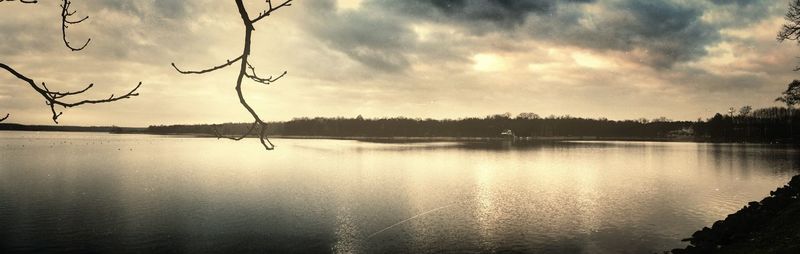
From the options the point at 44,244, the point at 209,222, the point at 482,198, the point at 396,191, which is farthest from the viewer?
the point at 396,191

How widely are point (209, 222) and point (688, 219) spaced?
2896cm

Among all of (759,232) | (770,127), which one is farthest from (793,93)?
(770,127)

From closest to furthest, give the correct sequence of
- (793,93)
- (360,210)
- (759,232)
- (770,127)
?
(759,232) < (360,210) < (793,93) < (770,127)

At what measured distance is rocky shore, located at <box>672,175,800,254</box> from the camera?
17375 mm

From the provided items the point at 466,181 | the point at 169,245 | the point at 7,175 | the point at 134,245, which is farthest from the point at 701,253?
the point at 7,175

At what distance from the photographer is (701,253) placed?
20766mm

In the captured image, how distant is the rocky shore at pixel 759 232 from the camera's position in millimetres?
17375

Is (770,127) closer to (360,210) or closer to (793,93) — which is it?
(793,93)

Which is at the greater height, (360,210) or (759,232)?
(759,232)

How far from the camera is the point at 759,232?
21.7 meters

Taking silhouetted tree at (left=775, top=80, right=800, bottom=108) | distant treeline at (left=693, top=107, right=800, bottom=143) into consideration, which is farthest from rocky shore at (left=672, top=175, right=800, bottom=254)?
distant treeline at (left=693, top=107, right=800, bottom=143)

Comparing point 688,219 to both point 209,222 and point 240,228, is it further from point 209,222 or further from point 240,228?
point 209,222

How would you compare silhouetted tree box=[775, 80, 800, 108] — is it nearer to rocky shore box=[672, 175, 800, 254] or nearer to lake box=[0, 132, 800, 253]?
lake box=[0, 132, 800, 253]

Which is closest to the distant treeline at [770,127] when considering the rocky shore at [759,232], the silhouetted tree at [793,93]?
the silhouetted tree at [793,93]
